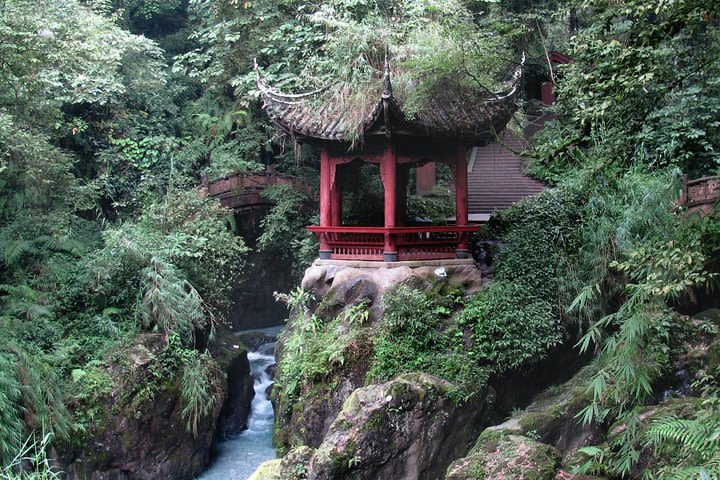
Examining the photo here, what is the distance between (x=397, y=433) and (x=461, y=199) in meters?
4.49

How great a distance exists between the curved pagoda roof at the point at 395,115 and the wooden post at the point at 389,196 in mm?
487

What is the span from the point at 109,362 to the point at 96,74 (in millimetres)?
7633

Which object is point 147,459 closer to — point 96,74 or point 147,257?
point 147,257

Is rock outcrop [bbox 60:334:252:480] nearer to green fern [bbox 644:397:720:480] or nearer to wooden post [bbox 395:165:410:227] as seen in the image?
wooden post [bbox 395:165:410:227]

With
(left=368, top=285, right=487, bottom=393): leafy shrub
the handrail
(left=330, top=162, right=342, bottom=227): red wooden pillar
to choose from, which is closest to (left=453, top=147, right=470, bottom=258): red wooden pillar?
the handrail

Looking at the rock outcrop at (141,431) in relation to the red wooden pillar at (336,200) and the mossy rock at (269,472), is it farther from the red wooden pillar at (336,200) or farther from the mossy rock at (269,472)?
the red wooden pillar at (336,200)

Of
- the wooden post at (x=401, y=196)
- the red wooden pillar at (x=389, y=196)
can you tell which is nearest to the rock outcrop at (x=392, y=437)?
the red wooden pillar at (x=389, y=196)

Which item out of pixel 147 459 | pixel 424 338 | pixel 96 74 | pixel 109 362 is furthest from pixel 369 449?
pixel 96 74

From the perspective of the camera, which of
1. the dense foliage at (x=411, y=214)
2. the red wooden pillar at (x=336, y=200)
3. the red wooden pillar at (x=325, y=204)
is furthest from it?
the red wooden pillar at (x=336, y=200)

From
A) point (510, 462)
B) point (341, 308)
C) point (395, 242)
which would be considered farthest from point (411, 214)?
point (510, 462)

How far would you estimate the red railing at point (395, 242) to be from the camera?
10.5 metres

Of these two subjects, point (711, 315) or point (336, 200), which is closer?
point (711, 315)

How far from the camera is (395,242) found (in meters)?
10.5

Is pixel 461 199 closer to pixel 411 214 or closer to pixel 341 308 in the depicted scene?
pixel 341 308
